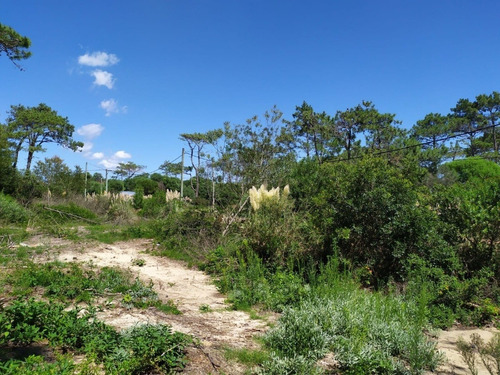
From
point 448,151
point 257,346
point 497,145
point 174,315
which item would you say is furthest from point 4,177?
point 497,145

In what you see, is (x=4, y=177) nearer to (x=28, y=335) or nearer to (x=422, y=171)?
(x=28, y=335)

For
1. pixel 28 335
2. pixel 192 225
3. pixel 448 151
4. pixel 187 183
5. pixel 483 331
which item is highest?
pixel 448 151

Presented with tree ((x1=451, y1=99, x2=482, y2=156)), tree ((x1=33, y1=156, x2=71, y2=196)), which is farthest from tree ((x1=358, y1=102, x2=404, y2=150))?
tree ((x1=33, y1=156, x2=71, y2=196))

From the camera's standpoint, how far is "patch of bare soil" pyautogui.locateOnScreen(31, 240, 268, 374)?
3.39 metres

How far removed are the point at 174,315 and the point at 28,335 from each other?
1.82m

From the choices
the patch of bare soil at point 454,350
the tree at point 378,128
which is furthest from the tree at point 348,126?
the patch of bare soil at point 454,350

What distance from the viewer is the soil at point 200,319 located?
3.35 m

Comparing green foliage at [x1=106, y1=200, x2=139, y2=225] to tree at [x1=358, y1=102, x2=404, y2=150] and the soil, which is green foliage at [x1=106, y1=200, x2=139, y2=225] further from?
tree at [x1=358, y1=102, x2=404, y2=150]

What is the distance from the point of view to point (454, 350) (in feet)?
12.8

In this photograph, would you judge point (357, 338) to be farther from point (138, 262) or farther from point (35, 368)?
point (138, 262)

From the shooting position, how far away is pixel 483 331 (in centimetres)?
462

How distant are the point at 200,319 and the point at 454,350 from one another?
298 centimetres

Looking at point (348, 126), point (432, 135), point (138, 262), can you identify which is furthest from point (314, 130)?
point (138, 262)

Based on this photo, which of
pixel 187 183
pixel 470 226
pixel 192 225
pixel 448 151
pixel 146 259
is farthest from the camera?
pixel 187 183
